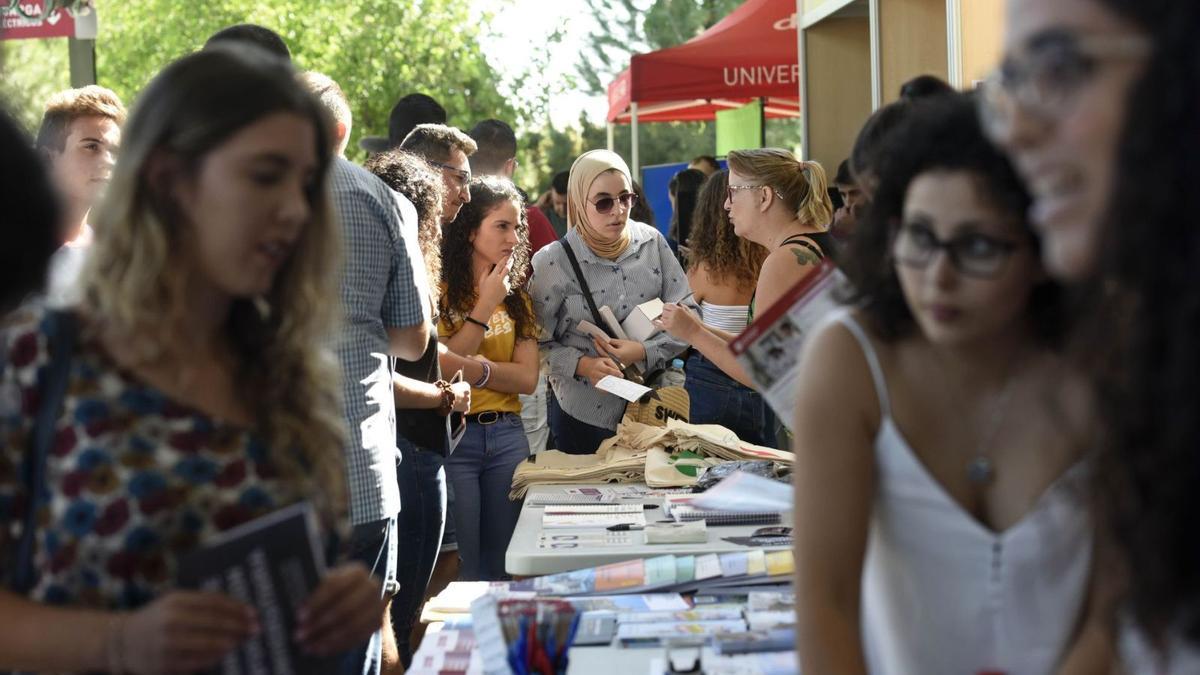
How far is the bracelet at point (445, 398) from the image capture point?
376 centimetres

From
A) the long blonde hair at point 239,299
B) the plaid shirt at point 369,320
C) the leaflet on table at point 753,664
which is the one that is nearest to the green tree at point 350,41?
the plaid shirt at point 369,320

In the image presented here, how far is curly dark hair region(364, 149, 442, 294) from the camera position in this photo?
4039 mm

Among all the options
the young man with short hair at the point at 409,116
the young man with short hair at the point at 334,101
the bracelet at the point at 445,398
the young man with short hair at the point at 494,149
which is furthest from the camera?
the young man with short hair at the point at 494,149

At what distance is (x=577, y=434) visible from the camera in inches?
197

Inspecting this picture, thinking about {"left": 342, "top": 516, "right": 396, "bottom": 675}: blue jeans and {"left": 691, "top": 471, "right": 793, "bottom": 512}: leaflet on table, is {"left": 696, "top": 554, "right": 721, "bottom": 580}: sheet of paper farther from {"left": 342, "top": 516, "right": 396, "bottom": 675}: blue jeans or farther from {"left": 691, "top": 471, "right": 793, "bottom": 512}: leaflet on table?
{"left": 342, "top": 516, "right": 396, "bottom": 675}: blue jeans

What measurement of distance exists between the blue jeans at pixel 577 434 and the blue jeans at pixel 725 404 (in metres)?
0.42

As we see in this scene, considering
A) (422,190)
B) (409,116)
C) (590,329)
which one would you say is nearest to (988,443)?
(422,190)

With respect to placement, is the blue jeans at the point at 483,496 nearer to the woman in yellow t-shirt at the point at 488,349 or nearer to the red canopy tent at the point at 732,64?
the woman in yellow t-shirt at the point at 488,349

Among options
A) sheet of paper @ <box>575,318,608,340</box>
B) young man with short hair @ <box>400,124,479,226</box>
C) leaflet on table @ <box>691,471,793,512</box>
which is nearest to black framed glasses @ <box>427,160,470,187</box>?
young man with short hair @ <box>400,124,479,226</box>

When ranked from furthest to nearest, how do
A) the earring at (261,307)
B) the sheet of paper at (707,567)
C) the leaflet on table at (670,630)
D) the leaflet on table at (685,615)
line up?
the sheet of paper at (707,567), the leaflet on table at (685,615), the leaflet on table at (670,630), the earring at (261,307)

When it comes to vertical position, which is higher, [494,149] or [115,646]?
[494,149]

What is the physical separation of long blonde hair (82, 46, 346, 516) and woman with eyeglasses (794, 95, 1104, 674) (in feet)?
2.10

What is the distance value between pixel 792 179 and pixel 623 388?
0.90m

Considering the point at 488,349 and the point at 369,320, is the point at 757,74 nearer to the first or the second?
the point at 488,349
